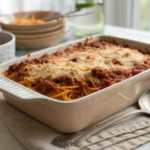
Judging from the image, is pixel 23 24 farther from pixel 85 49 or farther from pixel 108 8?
pixel 108 8

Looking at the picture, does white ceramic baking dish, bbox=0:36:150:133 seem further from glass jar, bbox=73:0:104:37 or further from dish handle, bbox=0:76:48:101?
glass jar, bbox=73:0:104:37

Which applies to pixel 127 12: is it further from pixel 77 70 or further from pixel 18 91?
pixel 18 91

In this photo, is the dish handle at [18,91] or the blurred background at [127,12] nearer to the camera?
the dish handle at [18,91]

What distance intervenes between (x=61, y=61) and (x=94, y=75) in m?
0.14

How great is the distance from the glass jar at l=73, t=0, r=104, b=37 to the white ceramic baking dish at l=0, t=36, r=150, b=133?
2.18 ft

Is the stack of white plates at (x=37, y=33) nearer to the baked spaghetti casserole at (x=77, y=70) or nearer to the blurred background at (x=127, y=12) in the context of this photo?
the baked spaghetti casserole at (x=77, y=70)

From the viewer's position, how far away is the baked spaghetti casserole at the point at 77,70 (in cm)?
86

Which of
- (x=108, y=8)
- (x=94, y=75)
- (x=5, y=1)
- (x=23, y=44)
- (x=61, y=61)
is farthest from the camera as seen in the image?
(x=5, y=1)

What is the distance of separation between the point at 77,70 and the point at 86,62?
3.3 inches

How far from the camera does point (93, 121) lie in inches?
33.0

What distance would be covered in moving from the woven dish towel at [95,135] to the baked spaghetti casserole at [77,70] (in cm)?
8

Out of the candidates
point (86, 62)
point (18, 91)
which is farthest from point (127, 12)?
point (18, 91)

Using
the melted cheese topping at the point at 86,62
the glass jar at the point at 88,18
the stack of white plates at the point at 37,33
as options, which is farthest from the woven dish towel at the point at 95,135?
the glass jar at the point at 88,18

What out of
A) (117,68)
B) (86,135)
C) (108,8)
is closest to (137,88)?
(117,68)
